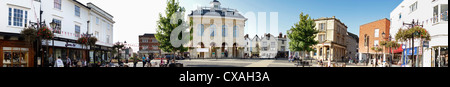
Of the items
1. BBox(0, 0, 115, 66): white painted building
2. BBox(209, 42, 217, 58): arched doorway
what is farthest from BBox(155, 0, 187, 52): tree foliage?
BBox(209, 42, 217, 58): arched doorway

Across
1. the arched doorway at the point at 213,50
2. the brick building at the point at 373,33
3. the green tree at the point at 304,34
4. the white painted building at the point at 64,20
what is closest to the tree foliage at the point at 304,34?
the green tree at the point at 304,34

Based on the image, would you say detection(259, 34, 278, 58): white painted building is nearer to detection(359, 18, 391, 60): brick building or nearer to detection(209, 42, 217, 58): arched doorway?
detection(209, 42, 217, 58): arched doorway

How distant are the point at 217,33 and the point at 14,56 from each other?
34.9 meters

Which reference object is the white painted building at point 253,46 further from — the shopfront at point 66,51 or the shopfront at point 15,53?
the shopfront at point 15,53

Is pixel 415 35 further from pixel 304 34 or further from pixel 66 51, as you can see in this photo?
pixel 66 51

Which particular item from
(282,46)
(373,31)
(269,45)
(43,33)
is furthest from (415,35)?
(282,46)

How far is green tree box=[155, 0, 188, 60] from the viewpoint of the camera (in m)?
21.9

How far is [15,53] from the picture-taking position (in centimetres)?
1725

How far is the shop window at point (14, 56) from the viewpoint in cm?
1659

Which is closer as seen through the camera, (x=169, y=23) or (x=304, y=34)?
(x=169, y=23)

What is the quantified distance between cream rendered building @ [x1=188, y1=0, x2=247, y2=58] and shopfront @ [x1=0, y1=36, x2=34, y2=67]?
29.6 metres
